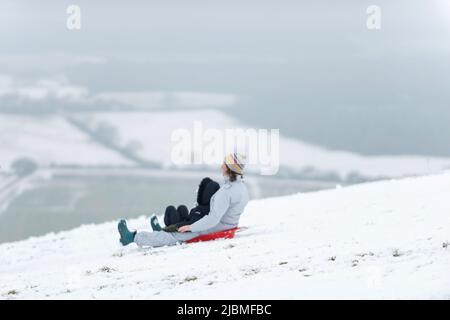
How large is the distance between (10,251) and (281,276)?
11184mm

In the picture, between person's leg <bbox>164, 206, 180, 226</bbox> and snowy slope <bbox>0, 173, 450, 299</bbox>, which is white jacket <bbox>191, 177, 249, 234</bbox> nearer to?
snowy slope <bbox>0, 173, 450, 299</bbox>

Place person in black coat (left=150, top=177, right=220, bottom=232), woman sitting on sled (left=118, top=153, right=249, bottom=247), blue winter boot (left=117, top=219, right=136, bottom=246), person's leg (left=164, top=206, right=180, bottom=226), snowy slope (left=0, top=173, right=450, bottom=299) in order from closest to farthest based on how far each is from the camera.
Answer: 1. snowy slope (left=0, top=173, right=450, bottom=299)
2. woman sitting on sled (left=118, top=153, right=249, bottom=247)
3. person in black coat (left=150, top=177, right=220, bottom=232)
4. person's leg (left=164, top=206, right=180, bottom=226)
5. blue winter boot (left=117, top=219, right=136, bottom=246)

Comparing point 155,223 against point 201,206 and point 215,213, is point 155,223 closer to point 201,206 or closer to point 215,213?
point 201,206

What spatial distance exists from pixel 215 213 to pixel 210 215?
11 centimetres

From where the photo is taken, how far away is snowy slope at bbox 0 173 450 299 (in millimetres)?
9336

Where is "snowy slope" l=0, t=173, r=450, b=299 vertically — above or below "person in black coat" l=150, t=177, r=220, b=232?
below

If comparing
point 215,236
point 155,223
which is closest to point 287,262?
point 215,236

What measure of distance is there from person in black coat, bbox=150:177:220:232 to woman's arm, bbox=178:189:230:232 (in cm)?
24

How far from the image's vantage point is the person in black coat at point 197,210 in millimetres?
14578

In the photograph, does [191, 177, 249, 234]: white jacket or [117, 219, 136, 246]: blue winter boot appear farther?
[117, 219, 136, 246]: blue winter boot

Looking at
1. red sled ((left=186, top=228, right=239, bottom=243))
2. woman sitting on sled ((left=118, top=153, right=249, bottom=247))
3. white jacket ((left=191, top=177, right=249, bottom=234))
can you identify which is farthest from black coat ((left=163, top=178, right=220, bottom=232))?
red sled ((left=186, top=228, right=239, bottom=243))

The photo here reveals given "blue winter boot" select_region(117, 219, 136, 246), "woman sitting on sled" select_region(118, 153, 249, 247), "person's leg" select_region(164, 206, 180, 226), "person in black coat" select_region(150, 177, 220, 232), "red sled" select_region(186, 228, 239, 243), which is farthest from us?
"blue winter boot" select_region(117, 219, 136, 246)

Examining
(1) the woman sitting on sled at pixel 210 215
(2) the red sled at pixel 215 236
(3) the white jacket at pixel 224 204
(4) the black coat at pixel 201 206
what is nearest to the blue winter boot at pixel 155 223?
(1) the woman sitting on sled at pixel 210 215
